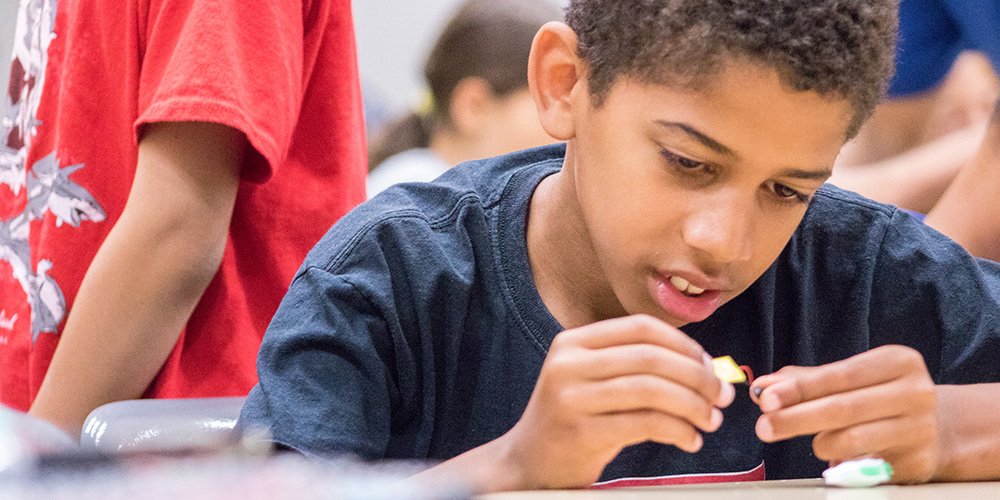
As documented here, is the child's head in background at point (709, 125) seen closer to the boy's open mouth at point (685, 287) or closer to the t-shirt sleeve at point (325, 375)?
the boy's open mouth at point (685, 287)

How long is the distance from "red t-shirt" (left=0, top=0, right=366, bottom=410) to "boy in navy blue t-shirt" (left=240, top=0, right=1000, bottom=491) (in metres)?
0.20

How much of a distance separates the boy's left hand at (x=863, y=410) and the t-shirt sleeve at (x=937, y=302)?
0.78 ft

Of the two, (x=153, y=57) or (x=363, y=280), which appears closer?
(x=363, y=280)

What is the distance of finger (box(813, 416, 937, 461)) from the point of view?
65 centimetres

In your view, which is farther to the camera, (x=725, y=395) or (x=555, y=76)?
(x=555, y=76)

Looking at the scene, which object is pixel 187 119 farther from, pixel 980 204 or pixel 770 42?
pixel 980 204

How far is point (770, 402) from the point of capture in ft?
2.04

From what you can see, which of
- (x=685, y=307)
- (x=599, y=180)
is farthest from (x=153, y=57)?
(x=685, y=307)

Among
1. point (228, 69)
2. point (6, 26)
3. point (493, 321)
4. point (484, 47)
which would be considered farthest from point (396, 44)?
point (493, 321)

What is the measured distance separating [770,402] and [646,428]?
0.30ft

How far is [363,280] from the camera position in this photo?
2.52ft

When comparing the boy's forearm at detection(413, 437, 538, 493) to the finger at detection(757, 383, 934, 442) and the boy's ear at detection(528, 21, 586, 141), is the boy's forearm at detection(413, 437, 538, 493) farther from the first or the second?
the boy's ear at detection(528, 21, 586, 141)

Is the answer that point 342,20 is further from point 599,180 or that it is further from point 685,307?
point 685,307

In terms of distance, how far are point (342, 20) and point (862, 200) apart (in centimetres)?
62
